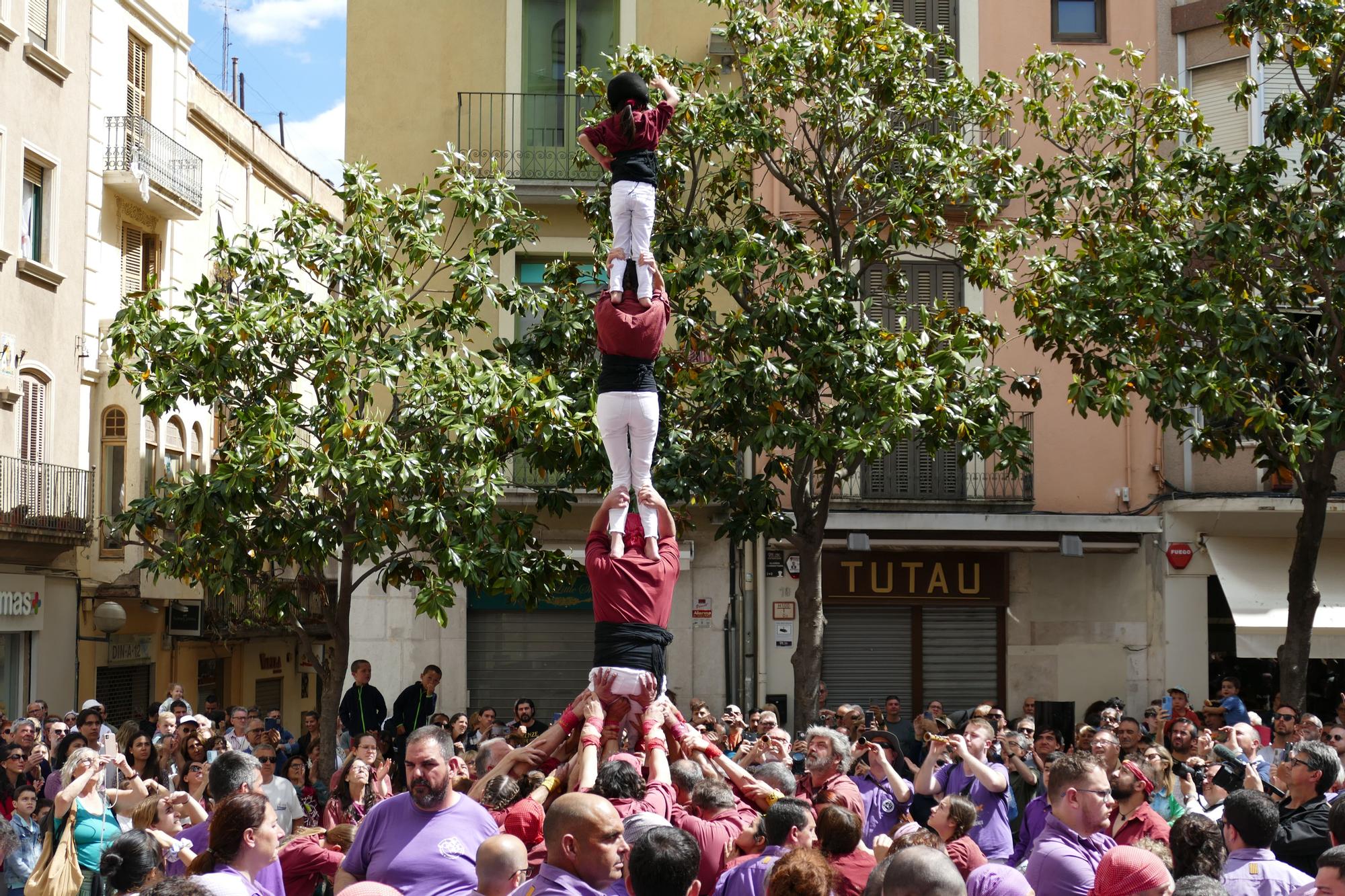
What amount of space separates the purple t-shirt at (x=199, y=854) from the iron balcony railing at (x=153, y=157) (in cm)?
1831

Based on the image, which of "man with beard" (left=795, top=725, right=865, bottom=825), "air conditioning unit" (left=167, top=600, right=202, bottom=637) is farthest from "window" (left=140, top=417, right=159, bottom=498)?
"man with beard" (left=795, top=725, right=865, bottom=825)

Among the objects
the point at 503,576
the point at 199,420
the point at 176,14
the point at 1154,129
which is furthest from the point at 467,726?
the point at 176,14

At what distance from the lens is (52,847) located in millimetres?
A: 7766

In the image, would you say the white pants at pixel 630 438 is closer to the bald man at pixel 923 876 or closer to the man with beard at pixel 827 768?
the man with beard at pixel 827 768

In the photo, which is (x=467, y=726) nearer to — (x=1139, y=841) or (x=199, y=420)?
(x=1139, y=841)

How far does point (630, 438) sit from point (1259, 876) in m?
5.16

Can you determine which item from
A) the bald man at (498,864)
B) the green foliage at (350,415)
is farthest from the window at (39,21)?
the bald man at (498,864)

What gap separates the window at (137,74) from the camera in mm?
25328

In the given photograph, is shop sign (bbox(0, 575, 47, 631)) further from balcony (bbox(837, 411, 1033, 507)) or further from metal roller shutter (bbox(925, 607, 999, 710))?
metal roller shutter (bbox(925, 607, 999, 710))

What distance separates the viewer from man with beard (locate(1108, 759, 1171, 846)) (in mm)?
7742

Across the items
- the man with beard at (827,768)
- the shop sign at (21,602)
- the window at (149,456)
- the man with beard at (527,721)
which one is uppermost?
the window at (149,456)

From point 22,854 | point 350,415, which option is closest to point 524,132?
point 350,415

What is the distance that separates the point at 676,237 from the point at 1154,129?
5322mm

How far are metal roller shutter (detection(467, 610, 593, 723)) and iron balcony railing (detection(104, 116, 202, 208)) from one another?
374 inches
